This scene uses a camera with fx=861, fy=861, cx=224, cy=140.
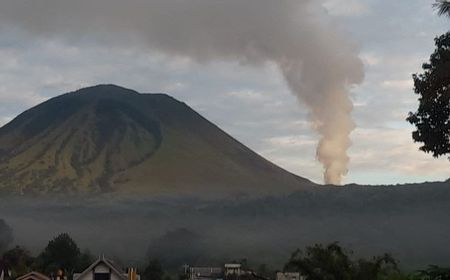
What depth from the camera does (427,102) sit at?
3762cm

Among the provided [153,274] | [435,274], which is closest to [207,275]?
[153,274]

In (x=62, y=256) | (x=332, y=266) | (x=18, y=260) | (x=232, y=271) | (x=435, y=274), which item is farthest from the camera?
(x=62, y=256)

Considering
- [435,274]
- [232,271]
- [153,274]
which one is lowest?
[435,274]

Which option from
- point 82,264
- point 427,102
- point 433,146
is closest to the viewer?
point 427,102

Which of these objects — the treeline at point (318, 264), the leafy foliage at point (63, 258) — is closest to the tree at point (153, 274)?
the treeline at point (318, 264)

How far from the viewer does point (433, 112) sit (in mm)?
39438

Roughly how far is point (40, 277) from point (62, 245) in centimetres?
6831

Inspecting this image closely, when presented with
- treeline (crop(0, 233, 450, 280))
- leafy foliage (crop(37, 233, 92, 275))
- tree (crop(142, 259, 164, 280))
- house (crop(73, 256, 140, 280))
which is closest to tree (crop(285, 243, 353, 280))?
treeline (crop(0, 233, 450, 280))

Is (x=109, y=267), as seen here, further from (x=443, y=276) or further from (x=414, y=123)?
(x=443, y=276)

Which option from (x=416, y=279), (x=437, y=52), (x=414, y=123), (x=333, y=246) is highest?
(x=437, y=52)

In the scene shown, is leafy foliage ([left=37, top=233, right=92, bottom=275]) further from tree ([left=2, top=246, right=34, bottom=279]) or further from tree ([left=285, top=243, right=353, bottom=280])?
tree ([left=285, top=243, right=353, bottom=280])

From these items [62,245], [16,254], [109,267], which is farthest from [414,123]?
[62,245]

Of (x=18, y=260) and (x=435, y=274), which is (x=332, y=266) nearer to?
(x=435, y=274)

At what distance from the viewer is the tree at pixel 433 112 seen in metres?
37.5
